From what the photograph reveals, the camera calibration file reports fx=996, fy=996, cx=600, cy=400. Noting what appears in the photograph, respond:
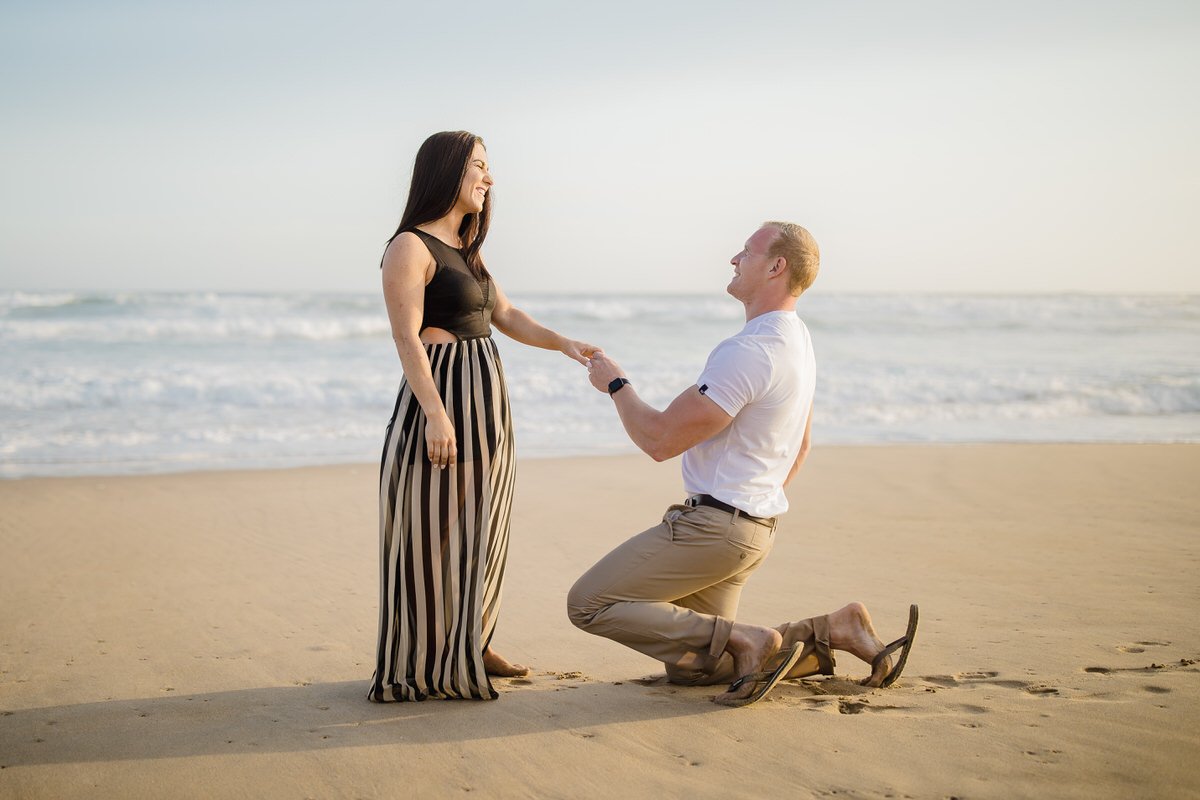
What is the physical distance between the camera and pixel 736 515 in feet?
11.4

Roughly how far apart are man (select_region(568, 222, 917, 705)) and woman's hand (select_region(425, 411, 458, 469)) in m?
0.57

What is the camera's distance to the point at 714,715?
337 centimetres

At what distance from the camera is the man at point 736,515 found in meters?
3.38

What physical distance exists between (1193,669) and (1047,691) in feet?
2.24

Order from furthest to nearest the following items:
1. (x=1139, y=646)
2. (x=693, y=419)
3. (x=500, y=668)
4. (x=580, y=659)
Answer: (x=580, y=659)
(x=1139, y=646)
(x=500, y=668)
(x=693, y=419)

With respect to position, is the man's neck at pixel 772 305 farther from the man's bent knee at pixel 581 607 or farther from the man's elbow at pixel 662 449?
the man's bent knee at pixel 581 607

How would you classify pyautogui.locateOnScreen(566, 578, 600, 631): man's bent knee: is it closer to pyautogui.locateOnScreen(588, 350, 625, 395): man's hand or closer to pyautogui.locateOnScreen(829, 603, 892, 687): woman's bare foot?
pyautogui.locateOnScreen(588, 350, 625, 395): man's hand

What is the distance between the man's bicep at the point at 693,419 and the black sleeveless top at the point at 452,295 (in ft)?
2.52

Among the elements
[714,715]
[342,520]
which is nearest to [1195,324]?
[342,520]

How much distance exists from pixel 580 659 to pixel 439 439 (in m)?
1.41

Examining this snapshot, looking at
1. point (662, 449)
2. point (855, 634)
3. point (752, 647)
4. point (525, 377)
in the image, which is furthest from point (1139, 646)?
point (525, 377)

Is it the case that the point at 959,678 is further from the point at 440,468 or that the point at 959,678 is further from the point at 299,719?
the point at 299,719

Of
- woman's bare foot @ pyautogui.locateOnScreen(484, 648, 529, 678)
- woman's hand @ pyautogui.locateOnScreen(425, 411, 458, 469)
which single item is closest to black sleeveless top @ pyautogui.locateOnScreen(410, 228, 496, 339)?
woman's hand @ pyautogui.locateOnScreen(425, 411, 458, 469)

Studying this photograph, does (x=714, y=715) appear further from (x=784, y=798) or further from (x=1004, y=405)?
(x=1004, y=405)
